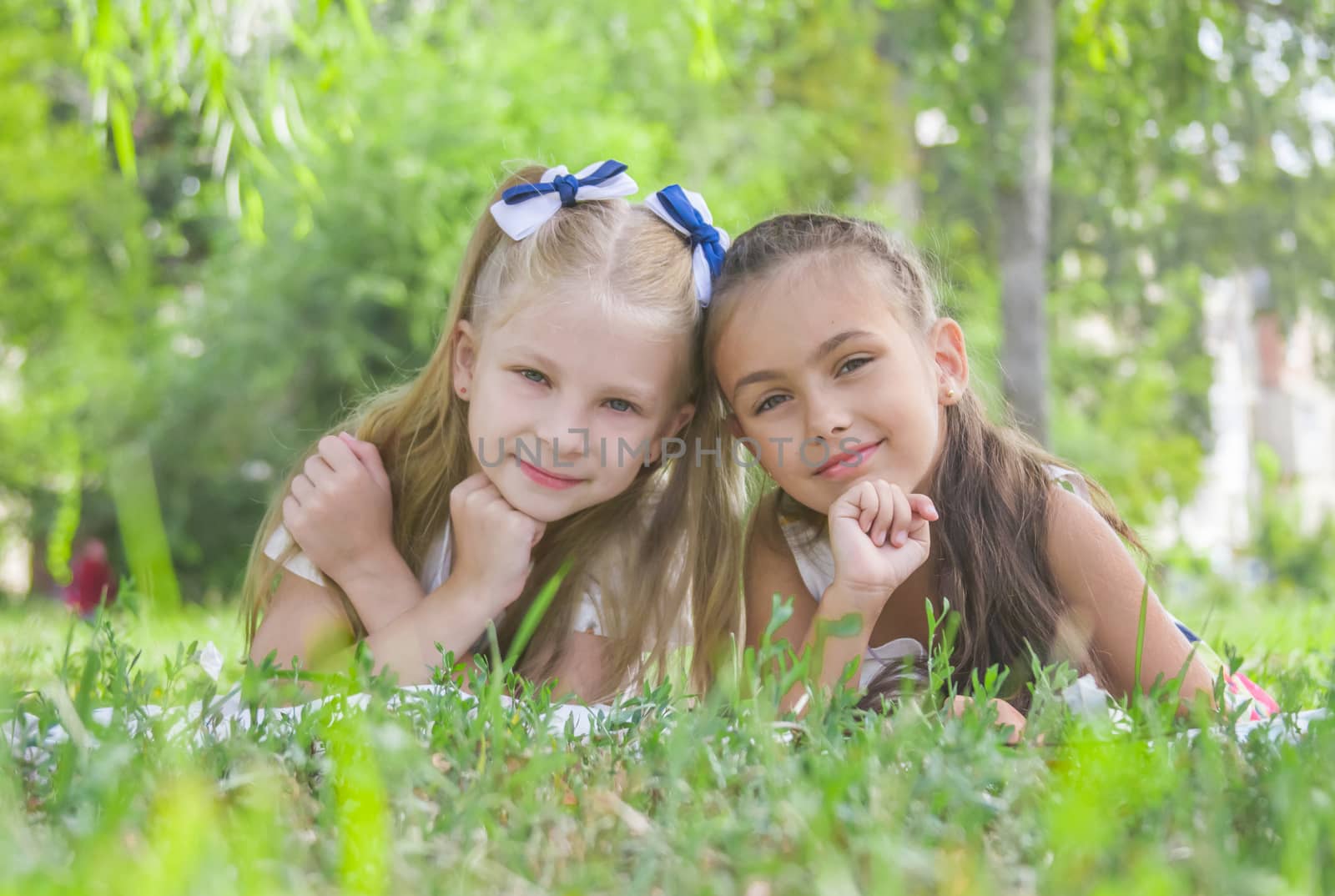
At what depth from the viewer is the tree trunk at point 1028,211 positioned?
7.11 meters

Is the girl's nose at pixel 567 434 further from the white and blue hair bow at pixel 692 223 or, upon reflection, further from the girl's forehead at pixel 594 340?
the white and blue hair bow at pixel 692 223

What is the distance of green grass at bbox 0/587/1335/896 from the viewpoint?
0.95 m

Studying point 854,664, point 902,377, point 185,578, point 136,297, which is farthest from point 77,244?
point 854,664

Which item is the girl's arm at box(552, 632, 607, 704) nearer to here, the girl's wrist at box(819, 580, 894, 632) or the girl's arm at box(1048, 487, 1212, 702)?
the girl's wrist at box(819, 580, 894, 632)

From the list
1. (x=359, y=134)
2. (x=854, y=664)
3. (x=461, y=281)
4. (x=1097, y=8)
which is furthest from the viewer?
(x=359, y=134)

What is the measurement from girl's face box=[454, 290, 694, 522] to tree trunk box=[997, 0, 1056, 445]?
16.6ft

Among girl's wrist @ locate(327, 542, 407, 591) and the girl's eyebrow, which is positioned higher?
the girl's eyebrow

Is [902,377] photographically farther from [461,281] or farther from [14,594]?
[14,594]

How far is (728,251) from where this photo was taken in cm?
279

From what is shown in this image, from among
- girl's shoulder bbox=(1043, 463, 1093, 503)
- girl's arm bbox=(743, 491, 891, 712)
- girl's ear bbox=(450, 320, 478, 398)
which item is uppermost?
girl's ear bbox=(450, 320, 478, 398)

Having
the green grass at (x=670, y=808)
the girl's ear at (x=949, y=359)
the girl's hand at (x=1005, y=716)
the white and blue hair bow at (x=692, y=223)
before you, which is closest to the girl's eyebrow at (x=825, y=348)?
the girl's ear at (x=949, y=359)

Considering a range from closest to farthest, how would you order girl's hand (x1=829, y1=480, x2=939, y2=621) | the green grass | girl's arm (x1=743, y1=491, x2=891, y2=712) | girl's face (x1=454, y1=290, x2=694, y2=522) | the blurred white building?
the green grass
girl's hand (x1=829, y1=480, x2=939, y2=621)
girl's face (x1=454, y1=290, x2=694, y2=522)
girl's arm (x1=743, y1=491, x2=891, y2=712)
the blurred white building

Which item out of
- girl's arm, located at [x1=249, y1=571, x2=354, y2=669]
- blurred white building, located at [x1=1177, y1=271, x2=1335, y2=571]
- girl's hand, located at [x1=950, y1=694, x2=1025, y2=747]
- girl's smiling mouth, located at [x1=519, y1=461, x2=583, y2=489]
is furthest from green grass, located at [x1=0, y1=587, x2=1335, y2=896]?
blurred white building, located at [x1=1177, y1=271, x2=1335, y2=571]

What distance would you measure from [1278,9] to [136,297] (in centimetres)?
1111
